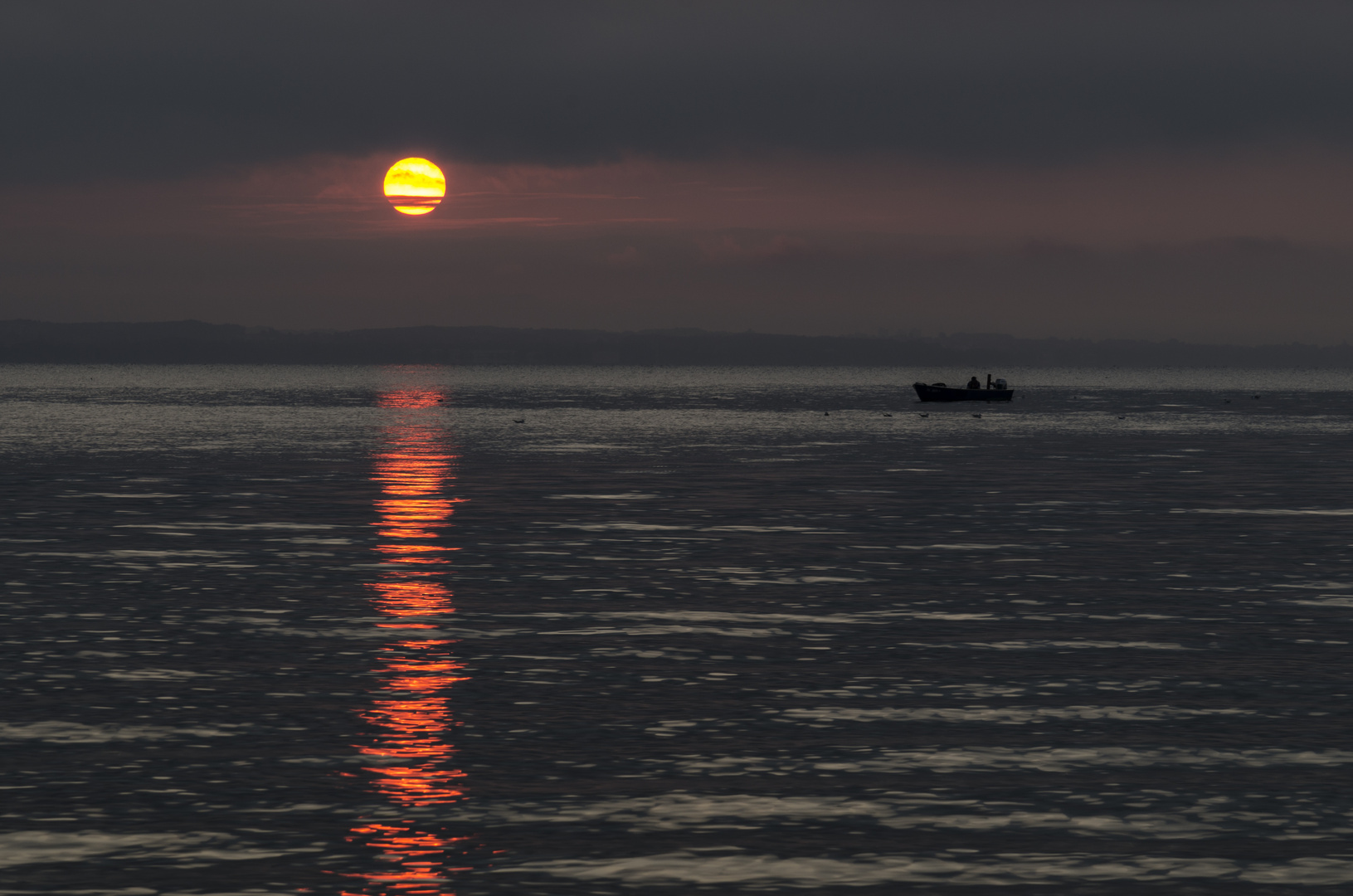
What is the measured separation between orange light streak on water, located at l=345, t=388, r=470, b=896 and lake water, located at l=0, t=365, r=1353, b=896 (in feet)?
0.21

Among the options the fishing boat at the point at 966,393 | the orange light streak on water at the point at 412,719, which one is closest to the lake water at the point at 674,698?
the orange light streak on water at the point at 412,719

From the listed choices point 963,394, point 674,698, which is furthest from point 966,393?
point 674,698

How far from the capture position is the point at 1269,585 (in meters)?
32.9

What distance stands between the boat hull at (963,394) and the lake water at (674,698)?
131 meters

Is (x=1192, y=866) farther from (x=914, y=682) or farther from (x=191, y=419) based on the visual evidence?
(x=191, y=419)

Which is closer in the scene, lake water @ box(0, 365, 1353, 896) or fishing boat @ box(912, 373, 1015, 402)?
lake water @ box(0, 365, 1353, 896)

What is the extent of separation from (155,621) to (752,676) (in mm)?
Result: 10572

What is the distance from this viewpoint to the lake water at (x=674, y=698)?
45.1 ft

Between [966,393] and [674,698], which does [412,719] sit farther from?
[966,393]

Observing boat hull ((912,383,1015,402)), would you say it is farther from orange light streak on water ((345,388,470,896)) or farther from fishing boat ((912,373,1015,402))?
orange light streak on water ((345,388,470,896))

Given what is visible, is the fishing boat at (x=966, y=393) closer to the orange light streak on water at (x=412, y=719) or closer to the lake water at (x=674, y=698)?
the lake water at (x=674, y=698)

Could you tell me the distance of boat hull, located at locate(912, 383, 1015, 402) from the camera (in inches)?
7259

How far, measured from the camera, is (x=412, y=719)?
63.9ft

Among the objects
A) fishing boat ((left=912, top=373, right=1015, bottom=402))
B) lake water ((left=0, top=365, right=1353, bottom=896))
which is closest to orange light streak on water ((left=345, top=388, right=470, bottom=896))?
lake water ((left=0, top=365, right=1353, bottom=896))
